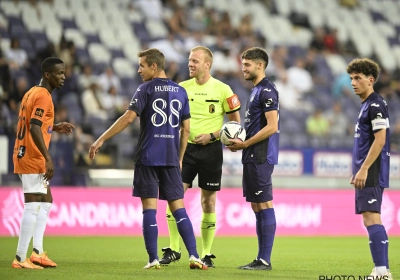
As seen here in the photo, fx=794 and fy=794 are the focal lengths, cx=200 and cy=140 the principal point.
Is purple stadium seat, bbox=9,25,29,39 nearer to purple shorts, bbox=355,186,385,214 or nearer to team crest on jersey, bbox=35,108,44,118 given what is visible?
team crest on jersey, bbox=35,108,44,118

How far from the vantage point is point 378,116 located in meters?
Result: 6.99

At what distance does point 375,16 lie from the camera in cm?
2594

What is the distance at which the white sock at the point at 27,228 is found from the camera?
7.73 metres

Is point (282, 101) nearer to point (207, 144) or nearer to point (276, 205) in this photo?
point (276, 205)

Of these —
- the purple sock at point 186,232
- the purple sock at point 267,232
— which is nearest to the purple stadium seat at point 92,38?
the purple sock at point 267,232

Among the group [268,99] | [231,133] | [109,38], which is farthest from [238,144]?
[109,38]

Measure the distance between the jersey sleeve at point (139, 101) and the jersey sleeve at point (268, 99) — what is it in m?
1.25

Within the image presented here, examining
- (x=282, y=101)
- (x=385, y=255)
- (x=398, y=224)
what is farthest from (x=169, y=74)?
(x=385, y=255)

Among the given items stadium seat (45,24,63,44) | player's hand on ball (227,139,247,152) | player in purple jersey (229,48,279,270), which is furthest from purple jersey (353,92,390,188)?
stadium seat (45,24,63,44)

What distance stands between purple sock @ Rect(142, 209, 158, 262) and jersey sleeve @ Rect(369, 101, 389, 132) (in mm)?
2340

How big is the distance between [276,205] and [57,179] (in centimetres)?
398

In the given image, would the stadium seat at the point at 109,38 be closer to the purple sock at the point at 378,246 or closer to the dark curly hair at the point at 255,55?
the dark curly hair at the point at 255,55

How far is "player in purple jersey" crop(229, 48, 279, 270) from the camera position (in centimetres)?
818

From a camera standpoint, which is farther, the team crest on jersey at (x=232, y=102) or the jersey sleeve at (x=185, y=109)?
the team crest on jersey at (x=232, y=102)
